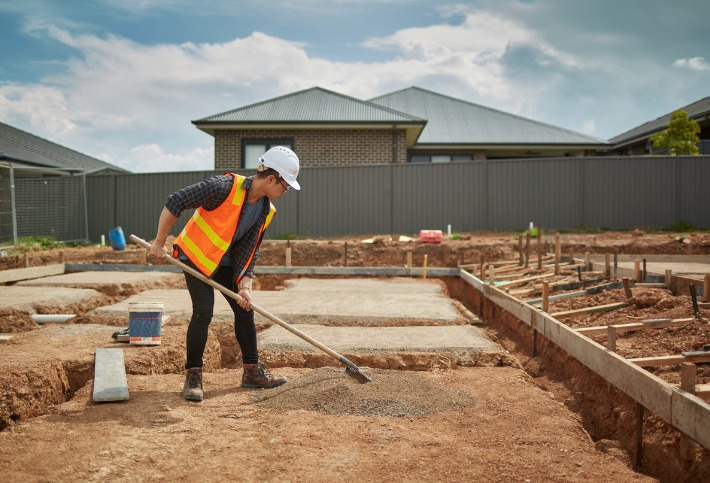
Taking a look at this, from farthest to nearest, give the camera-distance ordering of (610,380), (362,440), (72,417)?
(610,380) < (72,417) < (362,440)

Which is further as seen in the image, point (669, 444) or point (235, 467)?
point (669, 444)

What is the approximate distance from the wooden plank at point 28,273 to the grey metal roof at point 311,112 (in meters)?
7.91

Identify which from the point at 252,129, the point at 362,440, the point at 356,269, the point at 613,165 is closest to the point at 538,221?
the point at 613,165

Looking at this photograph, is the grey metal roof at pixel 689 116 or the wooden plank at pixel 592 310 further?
the grey metal roof at pixel 689 116

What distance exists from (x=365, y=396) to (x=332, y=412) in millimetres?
346

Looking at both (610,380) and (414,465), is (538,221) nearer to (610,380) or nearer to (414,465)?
(610,380)

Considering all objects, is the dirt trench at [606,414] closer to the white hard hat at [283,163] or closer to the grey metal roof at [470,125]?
the white hard hat at [283,163]

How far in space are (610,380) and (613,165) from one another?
13.7 meters

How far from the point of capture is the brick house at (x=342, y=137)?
19.2 m

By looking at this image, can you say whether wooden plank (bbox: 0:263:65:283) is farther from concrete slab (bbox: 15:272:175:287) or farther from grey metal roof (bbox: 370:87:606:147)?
grey metal roof (bbox: 370:87:606:147)

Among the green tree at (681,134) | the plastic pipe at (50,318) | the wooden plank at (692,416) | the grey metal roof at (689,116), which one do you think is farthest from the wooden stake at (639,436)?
the grey metal roof at (689,116)

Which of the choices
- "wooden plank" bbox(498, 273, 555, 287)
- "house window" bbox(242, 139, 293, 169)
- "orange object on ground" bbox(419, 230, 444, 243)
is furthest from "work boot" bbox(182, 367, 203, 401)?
"house window" bbox(242, 139, 293, 169)

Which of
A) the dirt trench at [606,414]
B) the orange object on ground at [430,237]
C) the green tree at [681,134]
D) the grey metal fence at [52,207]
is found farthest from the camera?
the green tree at [681,134]

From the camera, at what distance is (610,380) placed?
Answer: 4.60m
